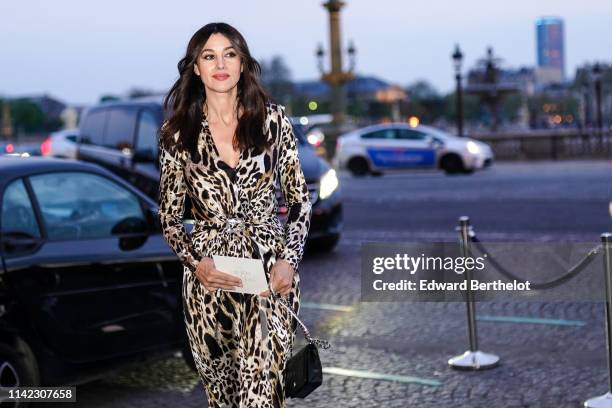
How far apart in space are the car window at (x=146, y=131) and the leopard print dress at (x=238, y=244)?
380 inches

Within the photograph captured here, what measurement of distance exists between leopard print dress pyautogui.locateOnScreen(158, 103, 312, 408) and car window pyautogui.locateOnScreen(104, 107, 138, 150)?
10018 mm

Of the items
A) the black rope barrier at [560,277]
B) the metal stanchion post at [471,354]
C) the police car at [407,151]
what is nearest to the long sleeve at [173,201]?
the black rope barrier at [560,277]

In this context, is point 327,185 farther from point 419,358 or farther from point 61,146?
point 61,146

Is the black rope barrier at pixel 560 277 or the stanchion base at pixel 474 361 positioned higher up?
the black rope barrier at pixel 560 277

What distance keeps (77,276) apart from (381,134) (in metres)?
25.9

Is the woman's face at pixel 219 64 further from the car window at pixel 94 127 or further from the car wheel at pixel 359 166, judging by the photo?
the car wheel at pixel 359 166

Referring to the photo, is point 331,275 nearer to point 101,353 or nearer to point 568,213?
point 101,353

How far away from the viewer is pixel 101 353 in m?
5.48

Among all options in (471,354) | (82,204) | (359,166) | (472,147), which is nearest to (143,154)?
(82,204)

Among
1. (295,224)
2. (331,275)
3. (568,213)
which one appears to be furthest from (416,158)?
(295,224)

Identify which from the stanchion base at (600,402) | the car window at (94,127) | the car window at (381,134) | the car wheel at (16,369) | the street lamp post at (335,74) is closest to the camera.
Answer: the car wheel at (16,369)

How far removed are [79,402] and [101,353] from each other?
0.49 meters

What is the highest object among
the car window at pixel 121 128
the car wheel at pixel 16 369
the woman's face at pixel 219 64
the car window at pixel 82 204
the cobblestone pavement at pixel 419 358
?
the woman's face at pixel 219 64

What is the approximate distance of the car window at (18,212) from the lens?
5.39 meters
